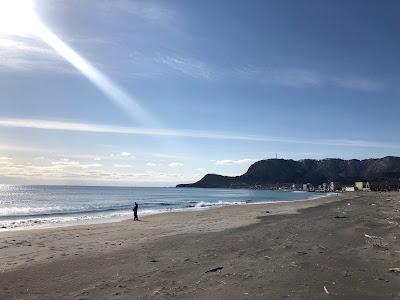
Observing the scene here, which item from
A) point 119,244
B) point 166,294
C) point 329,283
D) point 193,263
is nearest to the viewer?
point 166,294

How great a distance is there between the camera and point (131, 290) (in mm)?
9562

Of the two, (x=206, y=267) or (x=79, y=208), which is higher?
(x=79, y=208)

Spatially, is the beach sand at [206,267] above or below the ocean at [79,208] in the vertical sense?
below

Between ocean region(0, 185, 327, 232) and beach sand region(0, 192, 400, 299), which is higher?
ocean region(0, 185, 327, 232)

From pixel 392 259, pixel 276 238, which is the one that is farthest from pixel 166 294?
pixel 276 238

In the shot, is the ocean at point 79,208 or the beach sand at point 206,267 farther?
the ocean at point 79,208

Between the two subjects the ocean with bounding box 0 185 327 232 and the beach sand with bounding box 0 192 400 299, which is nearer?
the beach sand with bounding box 0 192 400 299

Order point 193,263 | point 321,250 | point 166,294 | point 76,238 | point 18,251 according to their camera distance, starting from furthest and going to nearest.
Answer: point 76,238 → point 18,251 → point 321,250 → point 193,263 → point 166,294

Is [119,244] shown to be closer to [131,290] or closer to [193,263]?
[193,263]

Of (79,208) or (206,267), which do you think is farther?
(79,208)

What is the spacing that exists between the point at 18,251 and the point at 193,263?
771 centimetres

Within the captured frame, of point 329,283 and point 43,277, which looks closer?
point 329,283

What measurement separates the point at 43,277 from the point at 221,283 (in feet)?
15.9

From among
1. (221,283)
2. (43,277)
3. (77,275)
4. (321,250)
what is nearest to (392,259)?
(321,250)
